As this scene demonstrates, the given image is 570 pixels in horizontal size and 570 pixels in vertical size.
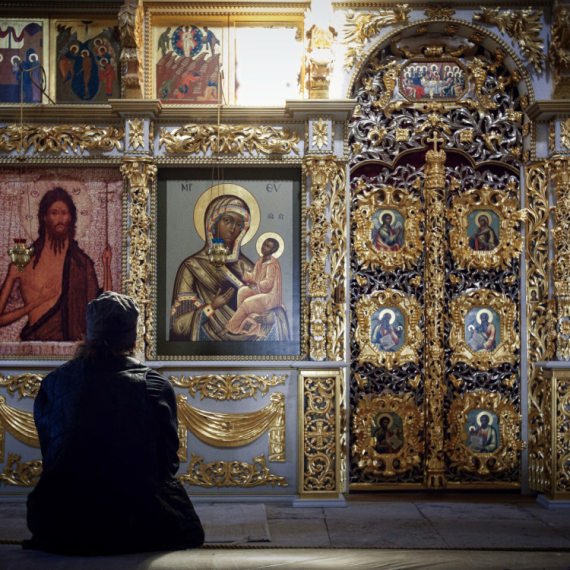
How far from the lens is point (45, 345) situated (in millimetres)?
6008

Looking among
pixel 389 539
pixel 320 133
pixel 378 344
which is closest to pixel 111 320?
pixel 389 539

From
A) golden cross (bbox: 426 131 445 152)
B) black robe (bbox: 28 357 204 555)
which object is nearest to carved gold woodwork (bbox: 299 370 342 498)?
golden cross (bbox: 426 131 445 152)

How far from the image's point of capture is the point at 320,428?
5.80 m

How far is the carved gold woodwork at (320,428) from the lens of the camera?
18.9 ft

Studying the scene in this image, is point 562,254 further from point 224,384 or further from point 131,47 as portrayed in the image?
point 131,47

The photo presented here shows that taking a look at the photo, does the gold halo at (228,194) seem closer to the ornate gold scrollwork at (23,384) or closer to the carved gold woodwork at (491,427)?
the ornate gold scrollwork at (23,384)

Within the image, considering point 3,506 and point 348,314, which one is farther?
point 348,314

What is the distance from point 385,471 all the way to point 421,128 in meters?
2.96

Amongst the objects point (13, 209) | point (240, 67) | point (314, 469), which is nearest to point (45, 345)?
point (13, 209)

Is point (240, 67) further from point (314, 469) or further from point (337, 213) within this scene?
point (314, 469)

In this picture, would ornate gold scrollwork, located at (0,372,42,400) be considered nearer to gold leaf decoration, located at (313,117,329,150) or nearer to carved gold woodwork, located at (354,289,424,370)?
carved gold woodwork, located at (354,289,424,370)

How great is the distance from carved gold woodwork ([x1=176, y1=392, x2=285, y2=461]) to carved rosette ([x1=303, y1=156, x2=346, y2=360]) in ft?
1.96

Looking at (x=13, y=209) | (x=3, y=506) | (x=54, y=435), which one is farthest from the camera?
(x=13, y=209)

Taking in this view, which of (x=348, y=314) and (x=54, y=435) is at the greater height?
(x=348, y=314)
